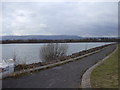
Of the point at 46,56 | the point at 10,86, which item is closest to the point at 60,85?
the point at 10,86

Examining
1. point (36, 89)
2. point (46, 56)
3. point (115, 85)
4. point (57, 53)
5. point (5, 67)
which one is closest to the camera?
point (36, 89)

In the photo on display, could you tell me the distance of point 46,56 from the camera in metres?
28.2

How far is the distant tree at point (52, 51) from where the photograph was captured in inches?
1113

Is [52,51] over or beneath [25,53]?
over

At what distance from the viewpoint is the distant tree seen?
2827 centimetres

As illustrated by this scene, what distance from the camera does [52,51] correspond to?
29.0 m

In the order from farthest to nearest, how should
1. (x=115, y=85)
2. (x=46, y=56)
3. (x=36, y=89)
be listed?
(x=46, y=56) < (x=115, y=85) < (x=36, y=89)

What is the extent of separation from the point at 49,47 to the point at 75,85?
74.1 ft

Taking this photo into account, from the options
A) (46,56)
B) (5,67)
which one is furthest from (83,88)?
(46,56)

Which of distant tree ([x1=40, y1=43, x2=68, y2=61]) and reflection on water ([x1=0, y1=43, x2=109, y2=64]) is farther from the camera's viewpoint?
distant tree ([x1=40, y1=43, x2=68, y2=61])

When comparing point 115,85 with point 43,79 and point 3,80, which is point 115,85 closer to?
point 43,79

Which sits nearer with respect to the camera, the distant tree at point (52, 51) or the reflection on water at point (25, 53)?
the reflection on water at point (25, 53)

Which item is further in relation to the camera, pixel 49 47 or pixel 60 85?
pixel 49 47

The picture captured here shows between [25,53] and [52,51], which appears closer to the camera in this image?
[52,51]
